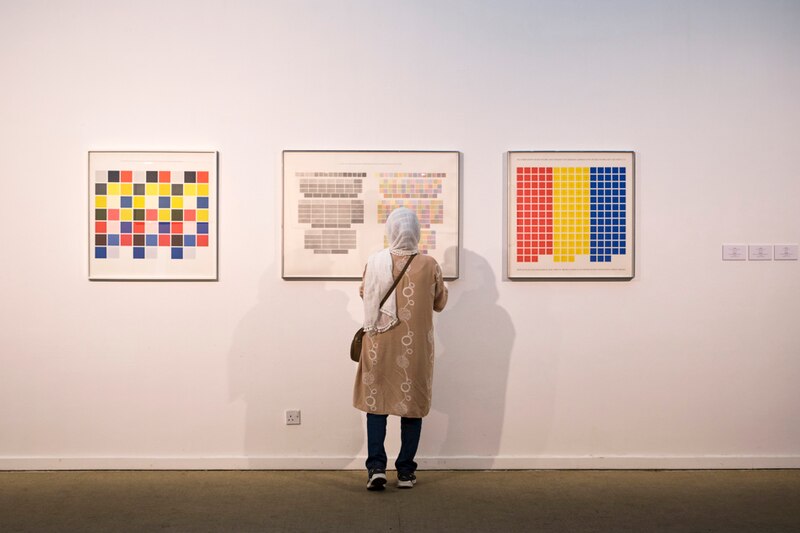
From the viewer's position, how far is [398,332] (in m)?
3.51

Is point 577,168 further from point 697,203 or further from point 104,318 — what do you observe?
point 104,318

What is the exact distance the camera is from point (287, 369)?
3.97m

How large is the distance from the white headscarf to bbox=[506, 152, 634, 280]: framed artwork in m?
0.73

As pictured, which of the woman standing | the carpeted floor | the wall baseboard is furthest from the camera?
the wall baseboard

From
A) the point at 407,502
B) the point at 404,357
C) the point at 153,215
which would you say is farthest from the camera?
the point at 153,215

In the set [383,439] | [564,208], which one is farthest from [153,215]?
[564,208]

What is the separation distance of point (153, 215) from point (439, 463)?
2078 millimetres

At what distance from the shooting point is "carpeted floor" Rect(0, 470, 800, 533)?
3098 mm

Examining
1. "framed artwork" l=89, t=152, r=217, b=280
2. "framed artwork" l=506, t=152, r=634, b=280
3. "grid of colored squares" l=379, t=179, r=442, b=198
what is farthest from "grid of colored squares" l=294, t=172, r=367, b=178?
"framed artwork" l=506, t=152, r=634, b=280

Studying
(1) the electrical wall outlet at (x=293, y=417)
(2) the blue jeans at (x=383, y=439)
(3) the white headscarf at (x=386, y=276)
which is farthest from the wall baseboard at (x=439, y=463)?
(3) the white headscarf at (x=386, y=276)

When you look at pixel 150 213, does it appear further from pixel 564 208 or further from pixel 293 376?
pixel 564 208

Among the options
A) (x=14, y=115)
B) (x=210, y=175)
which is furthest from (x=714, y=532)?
(x=14, y=115)

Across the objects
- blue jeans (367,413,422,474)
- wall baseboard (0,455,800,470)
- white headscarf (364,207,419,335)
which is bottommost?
wall baseboard (0,455,800,470)

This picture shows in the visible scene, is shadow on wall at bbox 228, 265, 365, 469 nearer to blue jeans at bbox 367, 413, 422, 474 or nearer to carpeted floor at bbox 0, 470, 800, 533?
carpeted floor at bbox 0, 470, 800, 533
